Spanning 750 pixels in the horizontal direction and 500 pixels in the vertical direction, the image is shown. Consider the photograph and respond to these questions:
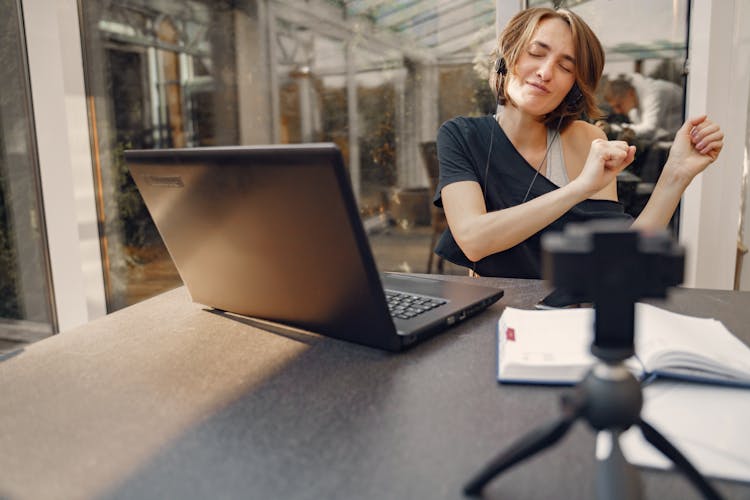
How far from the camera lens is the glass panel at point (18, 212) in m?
2.13

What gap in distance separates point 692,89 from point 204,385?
184cm

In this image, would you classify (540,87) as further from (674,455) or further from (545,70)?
(674,455)

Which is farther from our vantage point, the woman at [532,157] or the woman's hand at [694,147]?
the woman at [532,157]

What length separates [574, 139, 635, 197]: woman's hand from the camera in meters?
1.13

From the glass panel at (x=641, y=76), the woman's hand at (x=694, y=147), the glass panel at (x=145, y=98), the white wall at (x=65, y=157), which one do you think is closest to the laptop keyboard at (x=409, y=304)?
the woman's hand at (x=694, y=147)

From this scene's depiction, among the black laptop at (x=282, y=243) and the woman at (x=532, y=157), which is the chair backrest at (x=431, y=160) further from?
the black laptop at (x=282, y=243)

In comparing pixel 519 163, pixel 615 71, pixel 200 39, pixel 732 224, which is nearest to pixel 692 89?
pixel 615 71

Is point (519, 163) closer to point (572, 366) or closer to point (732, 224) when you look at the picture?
point (732, 224)

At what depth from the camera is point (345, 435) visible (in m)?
0.55

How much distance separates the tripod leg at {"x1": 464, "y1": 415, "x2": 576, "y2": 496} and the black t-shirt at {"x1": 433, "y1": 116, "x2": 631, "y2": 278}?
1.07 m

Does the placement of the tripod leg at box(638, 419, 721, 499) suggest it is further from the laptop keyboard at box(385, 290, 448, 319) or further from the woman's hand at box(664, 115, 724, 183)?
the woman's hand at box(664, 115, 724, 183)

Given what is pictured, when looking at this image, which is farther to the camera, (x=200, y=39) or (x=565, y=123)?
(x=200, y=39)

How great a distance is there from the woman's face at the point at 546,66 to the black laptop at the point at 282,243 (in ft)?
2.45

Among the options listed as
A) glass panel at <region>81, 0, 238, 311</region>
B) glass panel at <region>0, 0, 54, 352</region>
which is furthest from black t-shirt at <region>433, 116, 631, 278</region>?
glass panel at <region>0, 0, 54, 352</region>
